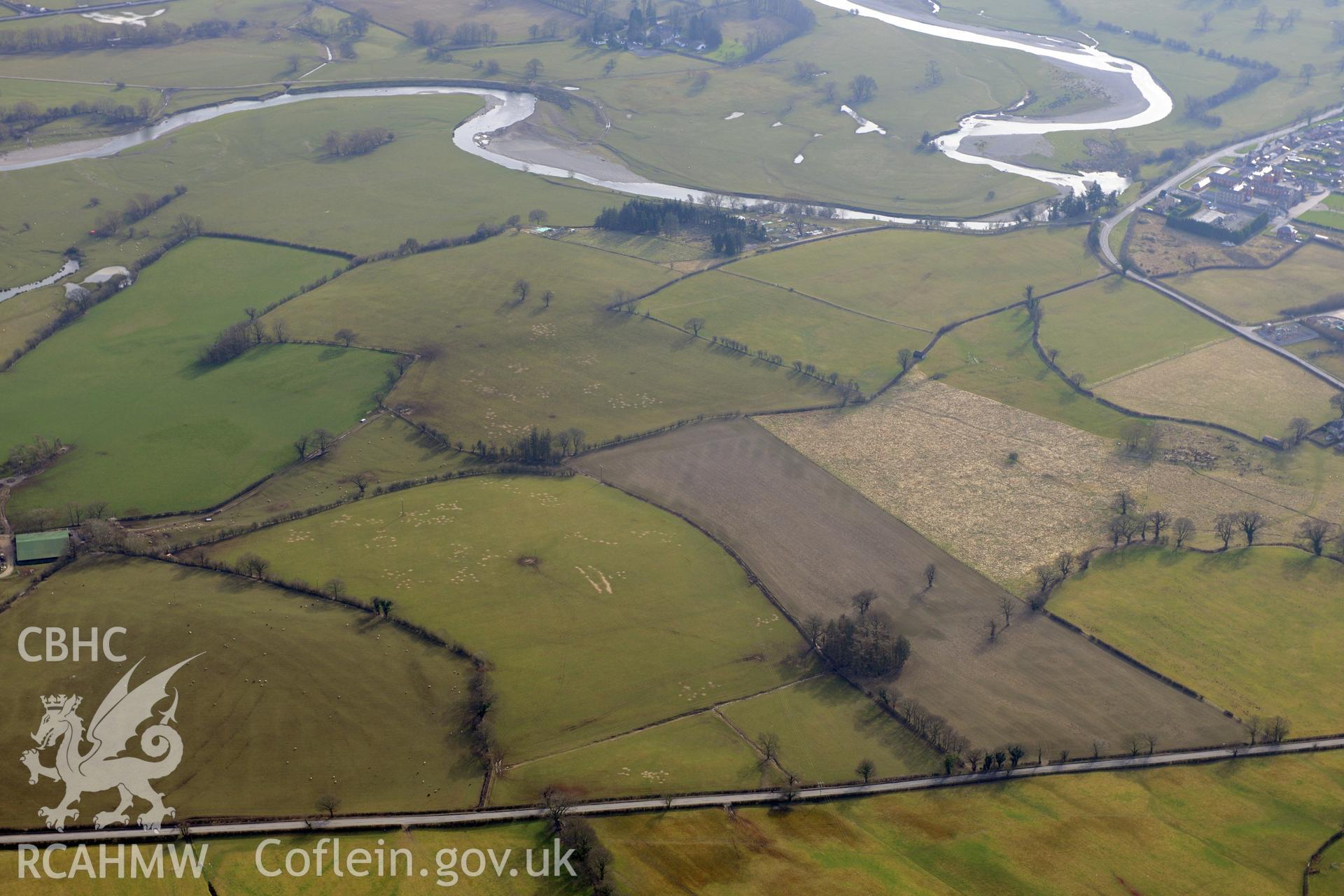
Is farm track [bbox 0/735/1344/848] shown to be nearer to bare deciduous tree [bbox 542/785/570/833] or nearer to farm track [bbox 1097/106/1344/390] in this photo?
bare deciduous tree [bbox 542/785/570/833]

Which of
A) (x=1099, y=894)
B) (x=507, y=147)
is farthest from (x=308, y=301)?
(x=1099, y=894)

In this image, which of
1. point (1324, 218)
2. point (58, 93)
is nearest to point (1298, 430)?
point (1324, 218)

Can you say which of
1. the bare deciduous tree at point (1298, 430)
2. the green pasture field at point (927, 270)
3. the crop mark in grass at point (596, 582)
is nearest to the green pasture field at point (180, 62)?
the green pasture field at point (927, 270)

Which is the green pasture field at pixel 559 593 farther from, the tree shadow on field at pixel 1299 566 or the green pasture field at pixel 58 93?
the green pasture field at pixel 58 93

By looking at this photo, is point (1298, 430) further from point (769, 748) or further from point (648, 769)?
point (648, 769)

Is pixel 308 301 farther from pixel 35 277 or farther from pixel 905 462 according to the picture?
pixel 905 462
